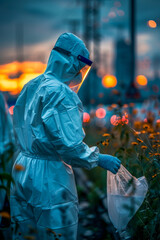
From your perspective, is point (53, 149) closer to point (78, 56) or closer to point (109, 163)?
point (109, 163)

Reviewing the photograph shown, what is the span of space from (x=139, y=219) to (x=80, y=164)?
0.83m

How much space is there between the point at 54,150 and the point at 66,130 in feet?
0.78

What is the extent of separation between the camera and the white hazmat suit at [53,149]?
2133mm

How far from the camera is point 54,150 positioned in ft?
7.44

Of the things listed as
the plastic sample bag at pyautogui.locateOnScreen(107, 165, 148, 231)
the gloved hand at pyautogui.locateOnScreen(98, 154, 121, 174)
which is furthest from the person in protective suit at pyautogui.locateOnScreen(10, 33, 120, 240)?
the plastic sample bag at pyautogui.locateOnScreen(107, 165, 148, 231)

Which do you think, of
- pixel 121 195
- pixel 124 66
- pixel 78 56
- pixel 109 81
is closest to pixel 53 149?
→ pixel 121 195

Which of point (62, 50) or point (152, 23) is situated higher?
point (152, 23)

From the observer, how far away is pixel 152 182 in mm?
2520

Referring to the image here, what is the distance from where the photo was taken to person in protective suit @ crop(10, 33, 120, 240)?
2.13 metres

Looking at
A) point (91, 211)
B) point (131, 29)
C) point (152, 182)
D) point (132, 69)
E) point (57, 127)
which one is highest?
point (131, 29)

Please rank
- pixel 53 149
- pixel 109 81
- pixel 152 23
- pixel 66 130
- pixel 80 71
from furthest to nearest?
1. pixel 109 81
2. pixel 152 23
3. pixel 80 71
4. pixel 53 149
5. pixel 66 130

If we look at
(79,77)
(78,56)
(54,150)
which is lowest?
(54,150)

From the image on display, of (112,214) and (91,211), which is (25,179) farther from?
(91,211)

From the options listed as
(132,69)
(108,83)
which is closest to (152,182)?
(132,69)
